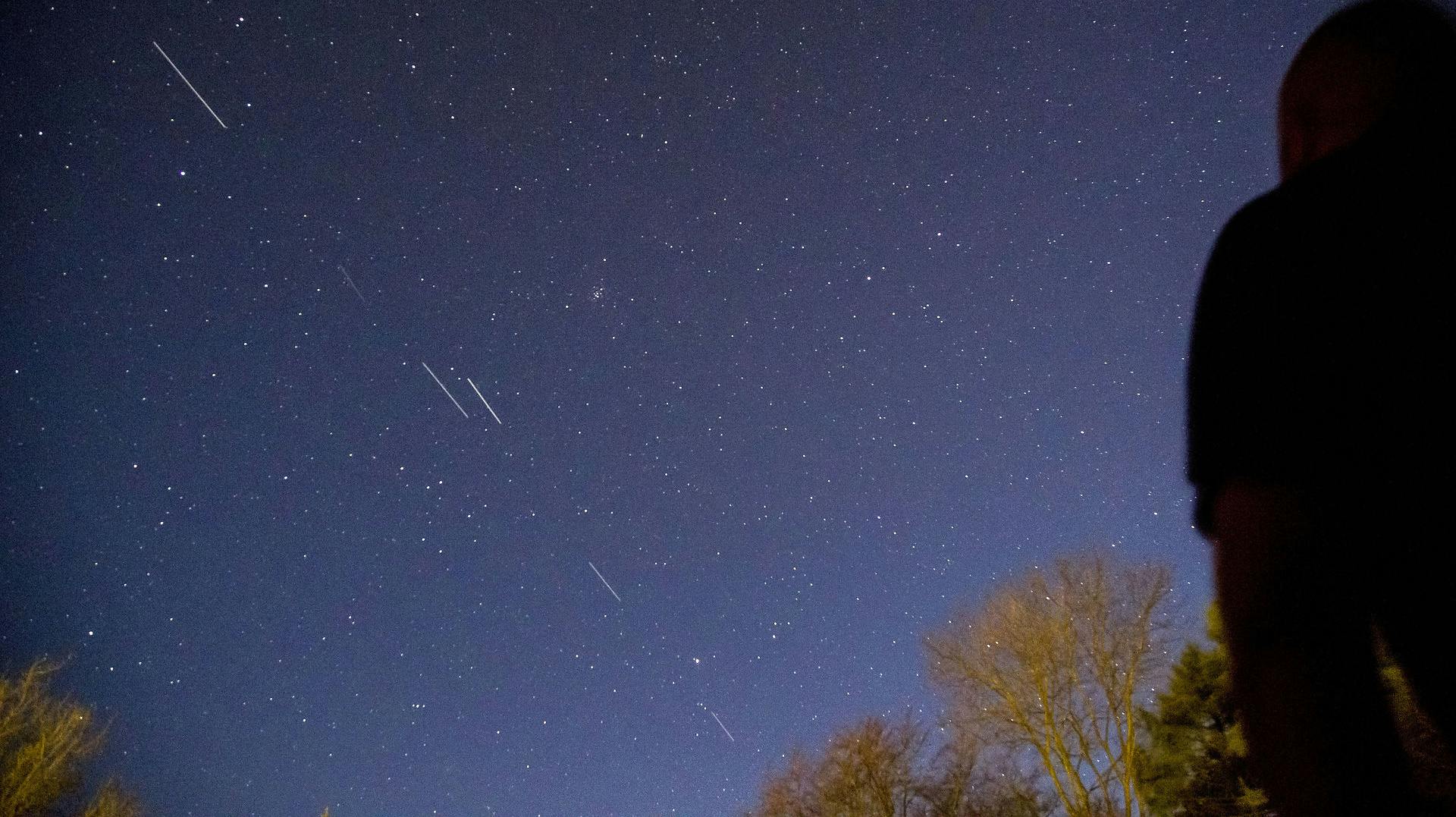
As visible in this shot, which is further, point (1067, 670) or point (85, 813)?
point (85, 813)

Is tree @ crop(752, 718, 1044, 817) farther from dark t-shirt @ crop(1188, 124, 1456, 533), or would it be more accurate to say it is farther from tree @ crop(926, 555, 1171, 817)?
dark t-shirt @ crop(1188, 124, 1456, 533)

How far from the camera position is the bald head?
2.45 ft

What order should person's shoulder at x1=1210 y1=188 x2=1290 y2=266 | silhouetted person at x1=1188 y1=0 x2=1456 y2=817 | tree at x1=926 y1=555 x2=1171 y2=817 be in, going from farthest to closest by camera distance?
tree at x1=926 y1=555 x2=1171 y2=817
person's shoulder at x1=1210 y1=188 x2=1290 y2=266
silhouetted person at x1=1188 y1=0 x2=1456 y2=817

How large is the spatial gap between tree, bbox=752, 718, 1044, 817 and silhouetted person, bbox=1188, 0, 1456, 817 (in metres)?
22.4

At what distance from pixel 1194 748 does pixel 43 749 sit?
33994 mm

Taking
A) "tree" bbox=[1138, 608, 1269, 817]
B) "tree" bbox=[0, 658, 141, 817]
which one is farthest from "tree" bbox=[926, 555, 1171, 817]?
"tree" bbox=[0, 658, 141, 817]

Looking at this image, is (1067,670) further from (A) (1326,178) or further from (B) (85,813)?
(B) (85,813)

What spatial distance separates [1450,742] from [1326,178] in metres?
0.55

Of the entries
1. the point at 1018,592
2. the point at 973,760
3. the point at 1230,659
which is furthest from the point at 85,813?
the point at 1230,659

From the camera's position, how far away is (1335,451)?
606 mm

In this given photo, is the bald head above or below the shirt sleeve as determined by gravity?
above

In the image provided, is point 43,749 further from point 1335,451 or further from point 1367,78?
point 1367,78

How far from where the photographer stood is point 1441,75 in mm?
750

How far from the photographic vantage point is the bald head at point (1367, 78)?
0.75m
